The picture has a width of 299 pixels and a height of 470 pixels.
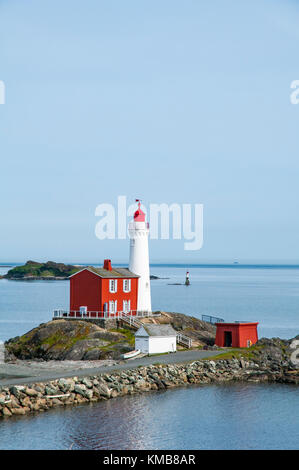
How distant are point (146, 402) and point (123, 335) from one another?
1234cm

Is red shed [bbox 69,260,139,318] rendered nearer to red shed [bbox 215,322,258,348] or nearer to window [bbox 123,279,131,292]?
window [bbox 123,279,131,292]

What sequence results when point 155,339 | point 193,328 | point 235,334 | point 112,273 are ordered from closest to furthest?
point 155,339 → point 235,334 → point 112,273 → point 193,328

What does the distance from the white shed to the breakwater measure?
3.65 m

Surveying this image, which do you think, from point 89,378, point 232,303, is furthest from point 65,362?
point 232,303

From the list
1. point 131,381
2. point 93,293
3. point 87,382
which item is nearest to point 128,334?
point 93,293

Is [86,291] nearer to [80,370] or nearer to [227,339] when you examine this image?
[227,339]

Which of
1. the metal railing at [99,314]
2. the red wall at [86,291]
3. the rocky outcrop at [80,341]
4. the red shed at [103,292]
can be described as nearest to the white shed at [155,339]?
the rocky outcrop at [80,341]

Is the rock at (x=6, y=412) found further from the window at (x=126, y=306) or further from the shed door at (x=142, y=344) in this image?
the window at (x=126, y=306)

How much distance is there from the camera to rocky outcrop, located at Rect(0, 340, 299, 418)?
100 feet

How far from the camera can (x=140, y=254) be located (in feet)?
167

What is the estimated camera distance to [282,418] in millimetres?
31438

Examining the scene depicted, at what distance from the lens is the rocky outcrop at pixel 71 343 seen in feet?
141

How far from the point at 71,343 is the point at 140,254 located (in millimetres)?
9433

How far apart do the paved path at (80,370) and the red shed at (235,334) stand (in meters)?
2.57
